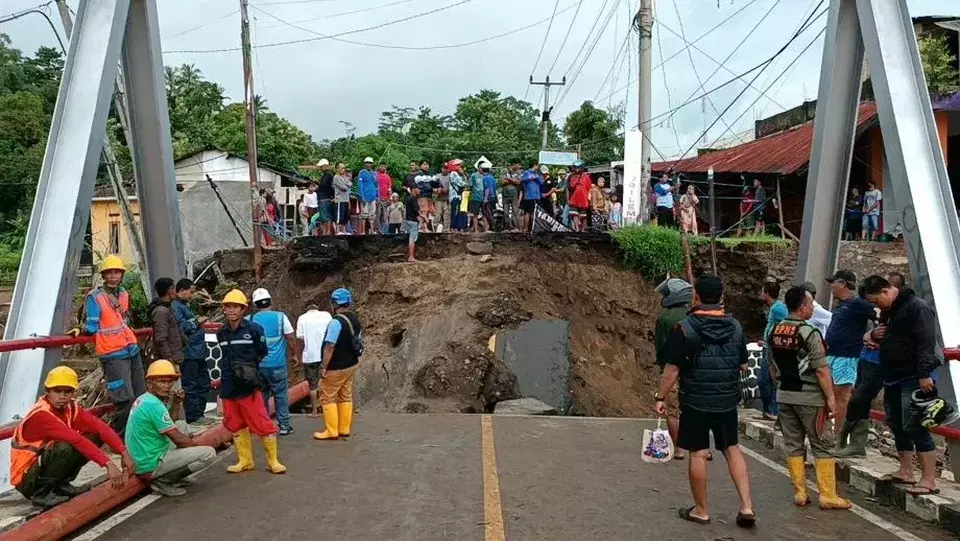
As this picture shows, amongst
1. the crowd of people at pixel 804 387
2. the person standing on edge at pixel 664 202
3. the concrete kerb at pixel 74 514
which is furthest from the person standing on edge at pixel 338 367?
the person standing on edge at pixel 664 202

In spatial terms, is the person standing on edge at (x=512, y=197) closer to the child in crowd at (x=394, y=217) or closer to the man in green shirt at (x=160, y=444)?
the child in crowd at (x=394, y=217)

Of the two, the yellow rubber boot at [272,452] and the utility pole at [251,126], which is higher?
the utility pole at [251,126]

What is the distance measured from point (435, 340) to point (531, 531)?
11443 mm

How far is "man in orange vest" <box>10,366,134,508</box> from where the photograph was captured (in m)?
6.05

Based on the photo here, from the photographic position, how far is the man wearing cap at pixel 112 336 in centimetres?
808

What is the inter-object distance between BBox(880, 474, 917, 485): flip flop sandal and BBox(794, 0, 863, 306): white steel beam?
13.3 ft

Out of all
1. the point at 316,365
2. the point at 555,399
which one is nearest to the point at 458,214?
the point at 555,399

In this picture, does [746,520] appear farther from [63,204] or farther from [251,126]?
[251,126]

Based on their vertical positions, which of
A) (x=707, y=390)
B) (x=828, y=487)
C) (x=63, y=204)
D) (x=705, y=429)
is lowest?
(x=828, y=487)

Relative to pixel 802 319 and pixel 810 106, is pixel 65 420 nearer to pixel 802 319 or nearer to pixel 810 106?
pixel 802 319

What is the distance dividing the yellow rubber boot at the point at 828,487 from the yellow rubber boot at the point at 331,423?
5334 millimetres

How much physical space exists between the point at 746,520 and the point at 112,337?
5886 mm

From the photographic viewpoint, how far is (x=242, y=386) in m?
7.95

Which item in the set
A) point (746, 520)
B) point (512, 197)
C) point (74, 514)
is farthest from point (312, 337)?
point (512, 197)
